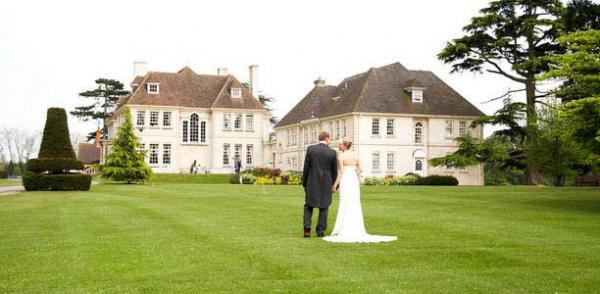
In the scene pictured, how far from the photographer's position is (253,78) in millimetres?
66625

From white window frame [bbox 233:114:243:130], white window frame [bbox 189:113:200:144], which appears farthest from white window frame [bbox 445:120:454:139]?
white window frame [bbox 189:113:200:144]

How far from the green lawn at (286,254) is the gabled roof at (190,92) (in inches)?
1723

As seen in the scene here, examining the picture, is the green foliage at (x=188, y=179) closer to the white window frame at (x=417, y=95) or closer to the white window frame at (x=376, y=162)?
the white window frame at (x=376, y=162)

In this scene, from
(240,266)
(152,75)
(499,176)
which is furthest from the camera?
(499,176)

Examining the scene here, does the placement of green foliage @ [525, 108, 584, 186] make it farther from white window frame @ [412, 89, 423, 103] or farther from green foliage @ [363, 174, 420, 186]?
white window frame @ [412, 89, 423, 103]

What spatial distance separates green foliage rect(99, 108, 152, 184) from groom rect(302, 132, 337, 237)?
31.2 metres

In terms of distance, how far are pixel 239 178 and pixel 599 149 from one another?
3094cm

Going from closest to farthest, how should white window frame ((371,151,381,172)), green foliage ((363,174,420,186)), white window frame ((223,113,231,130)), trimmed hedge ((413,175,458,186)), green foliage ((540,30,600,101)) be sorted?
1. green foliage ((540,30,600,101))
2. green foliage ((363,174,420,186))
3. trimmed hedge ((413,175,458,186))
4. white window frame ((371,151,381,172))
5. white window frame ((223,113,231,130))

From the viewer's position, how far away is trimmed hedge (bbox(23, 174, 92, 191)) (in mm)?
32688

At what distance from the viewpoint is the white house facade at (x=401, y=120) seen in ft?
182

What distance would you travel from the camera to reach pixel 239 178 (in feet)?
160

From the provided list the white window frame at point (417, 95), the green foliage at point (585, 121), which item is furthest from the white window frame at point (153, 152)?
the green foliage at point (585, 121)

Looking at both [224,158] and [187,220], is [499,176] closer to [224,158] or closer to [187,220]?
[224,158]

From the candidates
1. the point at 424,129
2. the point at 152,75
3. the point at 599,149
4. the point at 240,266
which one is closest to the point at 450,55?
the point at 424,129
